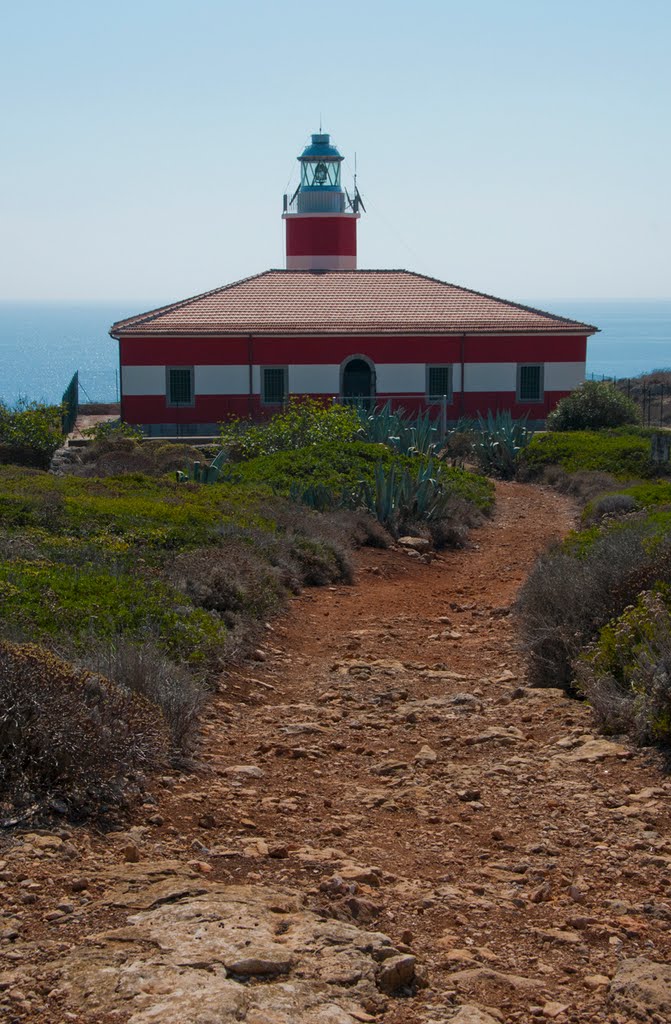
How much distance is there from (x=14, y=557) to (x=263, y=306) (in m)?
23.1

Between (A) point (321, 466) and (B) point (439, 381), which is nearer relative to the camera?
(A) point (321, 466)

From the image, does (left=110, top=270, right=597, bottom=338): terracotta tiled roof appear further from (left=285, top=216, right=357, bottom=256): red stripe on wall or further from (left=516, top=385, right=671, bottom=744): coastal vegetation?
(left=516, top=385, right=671, bottom=744): coastal vegetation

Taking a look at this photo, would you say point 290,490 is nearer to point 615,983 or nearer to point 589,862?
point 589,862

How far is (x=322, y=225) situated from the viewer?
124 ft

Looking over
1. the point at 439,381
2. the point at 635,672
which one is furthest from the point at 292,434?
the point at 635,672

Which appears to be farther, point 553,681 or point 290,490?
point 290,490

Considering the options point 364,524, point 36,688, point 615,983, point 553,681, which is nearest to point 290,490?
point 364,524

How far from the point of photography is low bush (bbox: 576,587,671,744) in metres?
6.58

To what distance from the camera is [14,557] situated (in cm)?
1027

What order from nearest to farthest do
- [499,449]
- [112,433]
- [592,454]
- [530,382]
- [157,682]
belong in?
[157,682], [592,454], [499,449], [112,433], [530,382]

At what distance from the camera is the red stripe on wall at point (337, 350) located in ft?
101

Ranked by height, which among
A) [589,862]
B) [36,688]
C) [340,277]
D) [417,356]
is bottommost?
[589,862]

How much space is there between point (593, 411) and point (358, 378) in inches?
254

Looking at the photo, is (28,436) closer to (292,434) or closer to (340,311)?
(292,434)
